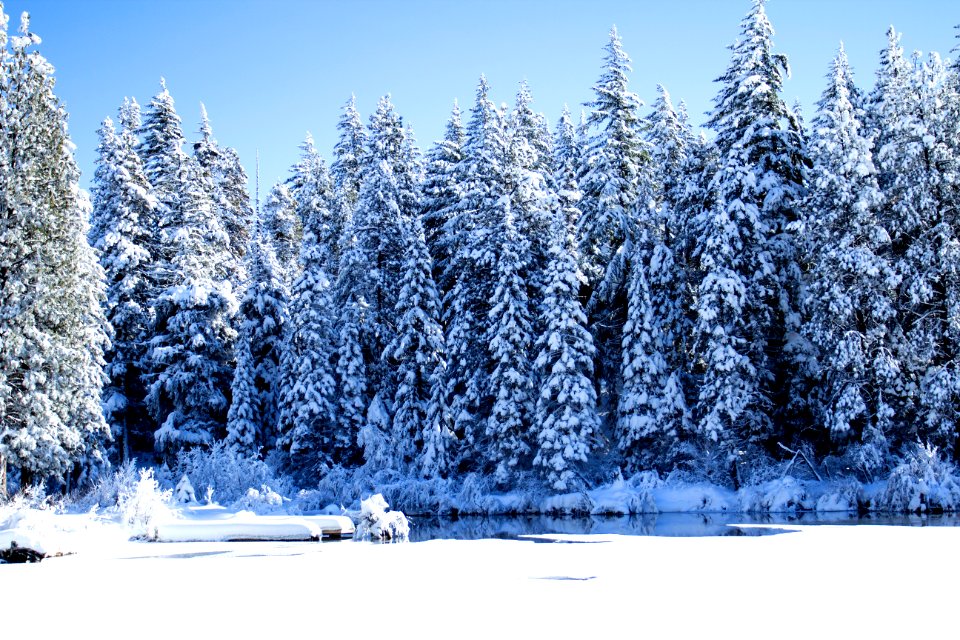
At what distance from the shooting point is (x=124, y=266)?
1491 inches

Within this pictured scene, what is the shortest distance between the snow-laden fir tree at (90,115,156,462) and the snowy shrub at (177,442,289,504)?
7212mm

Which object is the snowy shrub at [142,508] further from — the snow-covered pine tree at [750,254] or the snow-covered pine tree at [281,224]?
the snow-covered pine tree at [281,224]

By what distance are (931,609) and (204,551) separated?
12.7m

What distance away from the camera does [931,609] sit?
293 inches

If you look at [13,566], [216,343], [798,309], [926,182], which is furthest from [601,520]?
[216,343]

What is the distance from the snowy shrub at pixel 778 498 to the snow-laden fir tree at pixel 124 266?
2708 cm

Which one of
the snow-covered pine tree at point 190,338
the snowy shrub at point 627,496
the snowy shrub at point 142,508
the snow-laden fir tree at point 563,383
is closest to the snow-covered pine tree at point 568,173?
the snow-laden fir tree at point 563,383

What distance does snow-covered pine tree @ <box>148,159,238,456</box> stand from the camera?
36781 millimetres

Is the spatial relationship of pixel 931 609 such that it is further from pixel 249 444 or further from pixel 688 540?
pixel 249 444

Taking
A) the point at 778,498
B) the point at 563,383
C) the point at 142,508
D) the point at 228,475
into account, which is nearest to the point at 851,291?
the point at 778,498

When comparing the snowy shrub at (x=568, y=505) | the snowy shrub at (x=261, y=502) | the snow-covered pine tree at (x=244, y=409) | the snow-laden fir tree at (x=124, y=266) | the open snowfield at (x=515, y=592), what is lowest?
the snowy shrub at (x=568, y=505)

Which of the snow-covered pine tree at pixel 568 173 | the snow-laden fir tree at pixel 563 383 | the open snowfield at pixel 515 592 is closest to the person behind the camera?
the open snowfield at pixel 515 592

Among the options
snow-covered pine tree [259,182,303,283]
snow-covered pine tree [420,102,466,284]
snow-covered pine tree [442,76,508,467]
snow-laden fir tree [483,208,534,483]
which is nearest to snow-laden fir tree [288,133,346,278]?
snow-covered pine tree [259,182,303,283]

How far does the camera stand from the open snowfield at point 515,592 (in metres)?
7.09
